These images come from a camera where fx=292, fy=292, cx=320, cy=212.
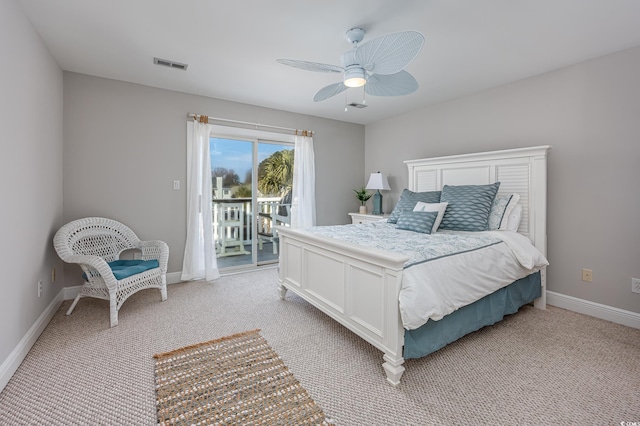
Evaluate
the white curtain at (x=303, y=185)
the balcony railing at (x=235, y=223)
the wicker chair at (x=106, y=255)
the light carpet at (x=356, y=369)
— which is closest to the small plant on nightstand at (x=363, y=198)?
the white curtain at (x=303, y=185)

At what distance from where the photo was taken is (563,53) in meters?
2.59

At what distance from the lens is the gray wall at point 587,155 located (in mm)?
2539

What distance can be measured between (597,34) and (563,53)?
0.30 meters

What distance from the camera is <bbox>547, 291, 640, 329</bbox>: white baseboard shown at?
254 cm

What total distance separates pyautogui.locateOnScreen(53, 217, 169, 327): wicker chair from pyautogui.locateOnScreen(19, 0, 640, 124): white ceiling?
1.66 metres

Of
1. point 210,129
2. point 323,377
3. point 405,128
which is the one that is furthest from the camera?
point 405,128

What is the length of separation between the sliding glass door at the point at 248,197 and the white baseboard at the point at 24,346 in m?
1.93

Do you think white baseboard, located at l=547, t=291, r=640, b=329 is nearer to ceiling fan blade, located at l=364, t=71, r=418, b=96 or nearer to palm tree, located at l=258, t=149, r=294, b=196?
ceiling fan blade, located at l=364, t=71, r=418, b=96

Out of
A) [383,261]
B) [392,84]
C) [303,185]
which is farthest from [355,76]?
[303,185]

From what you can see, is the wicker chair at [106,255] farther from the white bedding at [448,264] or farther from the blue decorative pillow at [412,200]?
the blue decorative pillow at [412,200]

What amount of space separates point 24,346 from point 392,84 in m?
3.30

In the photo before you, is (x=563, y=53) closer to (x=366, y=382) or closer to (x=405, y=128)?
(x=405, y=128)

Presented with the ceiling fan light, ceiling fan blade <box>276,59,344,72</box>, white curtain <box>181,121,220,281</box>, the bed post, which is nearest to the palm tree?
white curtain <box>181,121,220,281</box>

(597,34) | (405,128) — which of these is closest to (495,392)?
(597,34)
